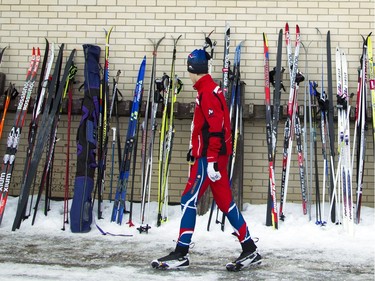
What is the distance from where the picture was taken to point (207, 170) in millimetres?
4016

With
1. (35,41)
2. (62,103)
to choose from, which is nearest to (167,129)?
(62,103)

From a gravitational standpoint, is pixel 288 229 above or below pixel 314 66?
below

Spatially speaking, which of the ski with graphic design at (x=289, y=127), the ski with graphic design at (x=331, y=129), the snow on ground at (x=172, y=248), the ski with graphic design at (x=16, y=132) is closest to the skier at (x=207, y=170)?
the snow on ground at (x=172, y=248)

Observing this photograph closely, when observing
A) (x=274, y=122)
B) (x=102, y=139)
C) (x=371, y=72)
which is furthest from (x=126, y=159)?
(x=371, y=72)

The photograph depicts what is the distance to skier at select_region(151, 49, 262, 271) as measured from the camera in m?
3.97

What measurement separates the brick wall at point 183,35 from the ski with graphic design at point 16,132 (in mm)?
278

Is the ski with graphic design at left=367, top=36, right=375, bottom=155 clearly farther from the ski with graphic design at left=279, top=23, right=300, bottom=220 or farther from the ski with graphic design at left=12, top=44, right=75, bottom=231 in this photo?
the ski with graphic design at left=12, top=44, right=75, bottom=231

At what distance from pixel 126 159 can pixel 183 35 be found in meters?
1.76

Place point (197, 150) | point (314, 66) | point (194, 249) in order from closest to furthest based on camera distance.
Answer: point (197, 150)
point (194, 249)
point (314, 66)

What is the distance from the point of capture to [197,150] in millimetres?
4086

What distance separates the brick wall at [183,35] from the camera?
6301mm

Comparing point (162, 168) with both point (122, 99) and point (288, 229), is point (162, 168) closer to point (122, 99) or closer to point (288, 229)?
point (122, 99)

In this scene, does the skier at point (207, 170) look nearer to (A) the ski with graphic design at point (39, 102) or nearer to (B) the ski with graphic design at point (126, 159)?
(B) the ski with graphic design at point (126, 159)

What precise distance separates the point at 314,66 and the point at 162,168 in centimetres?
227
